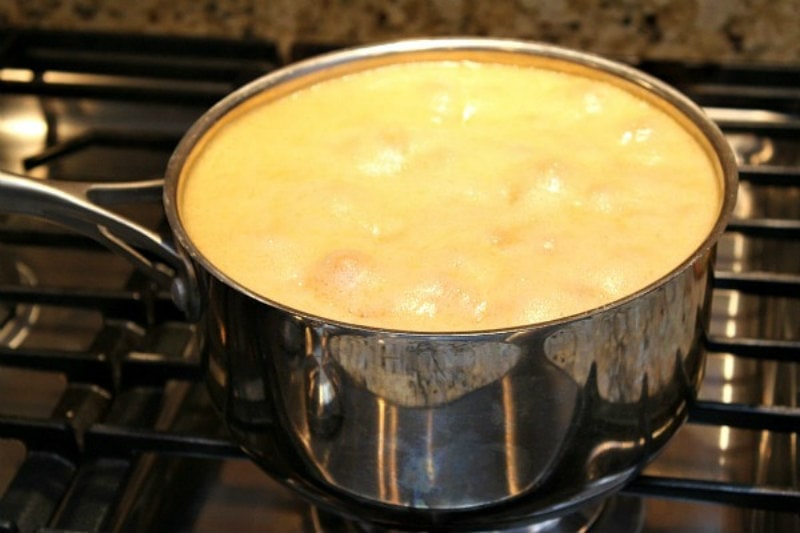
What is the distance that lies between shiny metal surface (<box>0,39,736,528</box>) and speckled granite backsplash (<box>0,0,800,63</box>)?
0.43 metres

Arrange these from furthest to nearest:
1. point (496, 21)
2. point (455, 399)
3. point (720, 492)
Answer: point (496, 21) → point (720, 492) → point (455, 399)

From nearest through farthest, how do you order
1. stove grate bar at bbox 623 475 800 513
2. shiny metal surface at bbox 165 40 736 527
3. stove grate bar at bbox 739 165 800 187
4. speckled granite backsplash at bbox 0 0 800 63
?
shiny metal surface at bbox 165 40 736 527, stove grate bar at bbox 623 475 800 513, stove grate bar at bbox 739 165 800 187, speckled granite backsplash at bbox 0 0 800 63

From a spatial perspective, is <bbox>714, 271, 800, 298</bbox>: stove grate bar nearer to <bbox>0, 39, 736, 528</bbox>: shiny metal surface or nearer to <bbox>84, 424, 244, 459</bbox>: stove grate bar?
<bbox>0, 39, 736, 528</bbox>: shiny metal surface

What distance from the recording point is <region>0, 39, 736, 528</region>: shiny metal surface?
1.86 ft

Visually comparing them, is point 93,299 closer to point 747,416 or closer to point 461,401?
point 461,401

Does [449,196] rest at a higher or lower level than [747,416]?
higher

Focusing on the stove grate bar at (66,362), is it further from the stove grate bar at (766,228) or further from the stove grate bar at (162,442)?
the stove grate bar at (766,228)

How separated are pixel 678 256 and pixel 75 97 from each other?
0.66 metres

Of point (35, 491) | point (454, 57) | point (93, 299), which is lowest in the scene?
point (35, 491)

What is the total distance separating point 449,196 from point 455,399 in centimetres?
21

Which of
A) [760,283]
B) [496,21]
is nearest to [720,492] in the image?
[760,283]

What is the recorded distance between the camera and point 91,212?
0.67m

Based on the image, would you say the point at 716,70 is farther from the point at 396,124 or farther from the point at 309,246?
Answer: the point at 309,246

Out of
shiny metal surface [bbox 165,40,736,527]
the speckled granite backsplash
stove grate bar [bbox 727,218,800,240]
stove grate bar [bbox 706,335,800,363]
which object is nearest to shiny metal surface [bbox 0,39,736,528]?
shiny metal surface [bbox 165,40,736,527]
